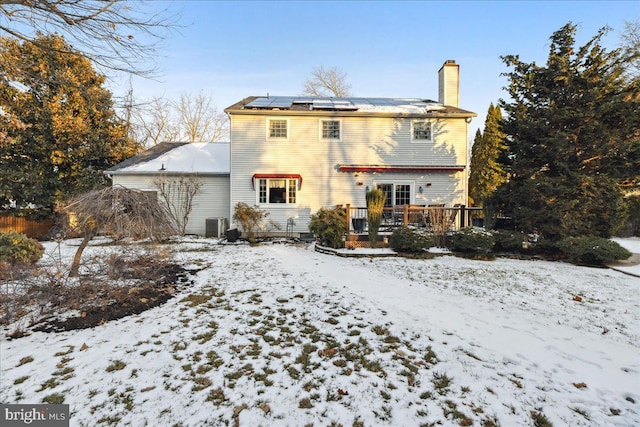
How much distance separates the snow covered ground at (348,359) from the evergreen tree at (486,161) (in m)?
15.9

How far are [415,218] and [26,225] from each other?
58.8 feet

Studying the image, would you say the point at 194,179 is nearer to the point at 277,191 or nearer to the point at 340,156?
the point at 277,191

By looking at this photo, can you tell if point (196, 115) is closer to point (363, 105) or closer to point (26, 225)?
point (26, 225)

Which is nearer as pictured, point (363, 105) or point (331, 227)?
point (331, 227)

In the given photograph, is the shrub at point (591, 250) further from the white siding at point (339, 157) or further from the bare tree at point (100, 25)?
the bare tree at point (100, 25)

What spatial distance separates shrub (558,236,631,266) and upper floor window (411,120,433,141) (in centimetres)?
724

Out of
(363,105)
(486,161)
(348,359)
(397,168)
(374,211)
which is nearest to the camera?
(348,359)

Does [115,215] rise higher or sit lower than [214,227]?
higher

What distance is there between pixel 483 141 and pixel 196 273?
21.4 meters

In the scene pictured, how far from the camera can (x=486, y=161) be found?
20.1 metres

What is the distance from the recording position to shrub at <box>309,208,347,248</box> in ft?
31.1

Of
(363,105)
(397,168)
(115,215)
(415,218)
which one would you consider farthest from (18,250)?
(363,105)

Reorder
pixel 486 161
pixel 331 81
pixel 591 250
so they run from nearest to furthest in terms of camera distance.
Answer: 1. pixel 591 250
2. pixel 486 161
3. pixel 331 81

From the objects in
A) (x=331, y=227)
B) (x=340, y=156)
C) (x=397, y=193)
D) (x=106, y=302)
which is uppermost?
→ (x=340, y=156)
